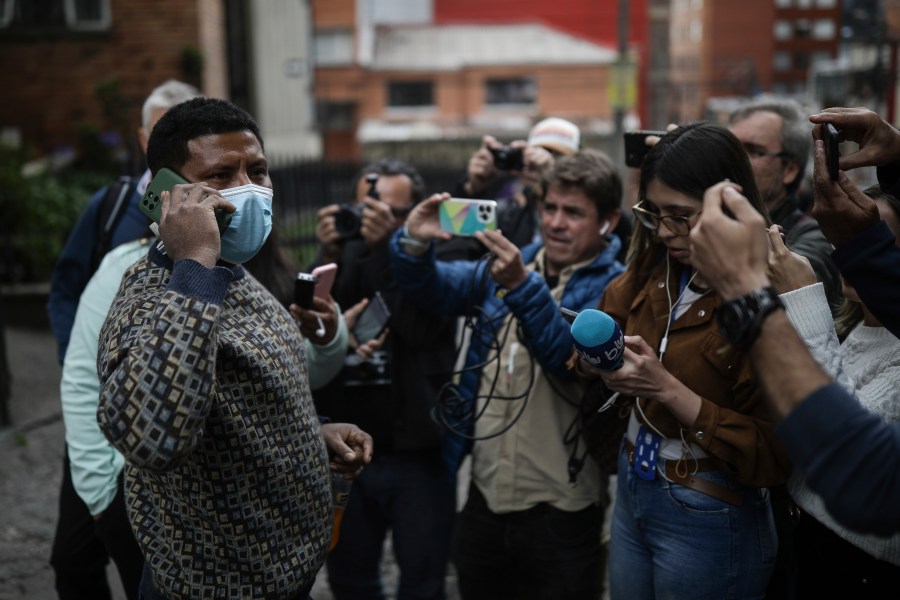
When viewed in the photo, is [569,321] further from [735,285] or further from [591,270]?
[735,285]

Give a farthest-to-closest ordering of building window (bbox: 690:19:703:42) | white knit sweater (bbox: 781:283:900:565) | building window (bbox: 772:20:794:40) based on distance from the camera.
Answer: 1. building window (bbox: 772:20:794:40)
2. building window (bbox: 690:19:703:42)
3. white knit sweater (bbox: 781:283:900:565)

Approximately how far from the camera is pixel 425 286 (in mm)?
3121

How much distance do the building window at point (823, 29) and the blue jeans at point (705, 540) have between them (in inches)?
1965

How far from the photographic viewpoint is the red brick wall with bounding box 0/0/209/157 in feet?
35.0

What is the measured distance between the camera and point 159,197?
1968 mm

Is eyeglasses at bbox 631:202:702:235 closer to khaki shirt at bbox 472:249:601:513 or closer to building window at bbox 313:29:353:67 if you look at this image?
khaki shirt at bbox 472:249:601:513

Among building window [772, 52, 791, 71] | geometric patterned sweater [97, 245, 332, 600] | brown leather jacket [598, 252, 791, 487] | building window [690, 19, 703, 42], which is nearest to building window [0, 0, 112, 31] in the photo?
geometric patterned sweater [97, 245, 332, 600]

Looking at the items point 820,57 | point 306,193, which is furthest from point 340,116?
point 820,57

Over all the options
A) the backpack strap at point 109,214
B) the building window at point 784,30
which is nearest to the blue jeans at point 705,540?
the backpack strap at point 109,214

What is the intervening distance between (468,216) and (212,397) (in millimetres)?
1390

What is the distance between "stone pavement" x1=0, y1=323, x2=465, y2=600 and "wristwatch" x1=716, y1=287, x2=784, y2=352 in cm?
281

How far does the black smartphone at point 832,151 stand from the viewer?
2.04m

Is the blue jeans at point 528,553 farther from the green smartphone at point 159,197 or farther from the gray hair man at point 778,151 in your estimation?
the green smartphone at point 159,197

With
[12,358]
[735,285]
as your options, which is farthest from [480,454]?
[12,358]
